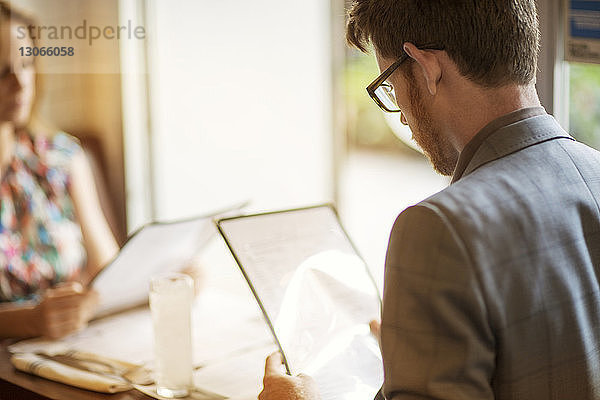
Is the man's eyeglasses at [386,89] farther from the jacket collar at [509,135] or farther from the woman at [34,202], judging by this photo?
the woman at [34,202]

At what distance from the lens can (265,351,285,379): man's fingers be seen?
3.97 ft

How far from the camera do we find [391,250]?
3.11 ft

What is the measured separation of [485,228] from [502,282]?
0.22ft

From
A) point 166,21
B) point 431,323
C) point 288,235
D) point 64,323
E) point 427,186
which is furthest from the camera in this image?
point 427,186

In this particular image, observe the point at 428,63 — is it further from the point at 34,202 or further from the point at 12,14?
the point at 12,14

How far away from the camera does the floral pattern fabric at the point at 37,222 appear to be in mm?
2193

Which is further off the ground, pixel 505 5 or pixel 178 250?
pixel 505 5

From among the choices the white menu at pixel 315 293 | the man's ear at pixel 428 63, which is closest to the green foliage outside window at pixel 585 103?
the white menu at pixel 315 293

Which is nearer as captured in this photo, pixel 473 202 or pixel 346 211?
pixel 473 202

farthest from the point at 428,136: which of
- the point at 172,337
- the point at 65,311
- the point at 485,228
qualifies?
the point at 65,311

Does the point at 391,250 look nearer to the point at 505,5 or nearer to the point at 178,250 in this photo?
the point at 505,5

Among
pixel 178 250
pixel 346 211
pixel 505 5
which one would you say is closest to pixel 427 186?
pixel 346 211

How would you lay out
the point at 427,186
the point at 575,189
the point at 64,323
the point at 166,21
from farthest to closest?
the point at 427,186 < the point at 166,21 < the point at 64,323 < the point at 575,189

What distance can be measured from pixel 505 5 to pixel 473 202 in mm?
296
